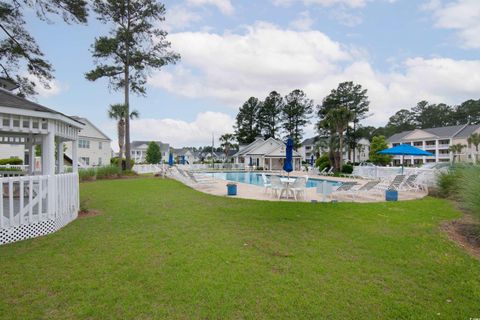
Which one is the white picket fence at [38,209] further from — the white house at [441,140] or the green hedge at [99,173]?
the white house at [441,140]

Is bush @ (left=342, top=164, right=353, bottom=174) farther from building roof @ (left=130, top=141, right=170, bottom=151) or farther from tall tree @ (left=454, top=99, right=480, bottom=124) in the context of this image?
tall tree @ (left=454, top=99, right=480, bottom=124)

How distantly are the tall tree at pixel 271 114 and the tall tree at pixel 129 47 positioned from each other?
34.1m

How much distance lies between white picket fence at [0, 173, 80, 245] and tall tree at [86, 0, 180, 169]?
804 inches

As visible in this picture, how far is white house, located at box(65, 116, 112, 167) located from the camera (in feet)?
115

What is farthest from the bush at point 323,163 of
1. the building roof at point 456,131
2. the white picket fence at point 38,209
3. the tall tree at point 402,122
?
the tall tree at point 402,122

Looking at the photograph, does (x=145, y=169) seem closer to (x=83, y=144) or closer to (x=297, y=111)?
(x=83, y=144)

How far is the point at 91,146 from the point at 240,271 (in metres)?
38.0

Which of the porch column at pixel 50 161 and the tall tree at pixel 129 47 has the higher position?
the tall tree at pixel 129 47

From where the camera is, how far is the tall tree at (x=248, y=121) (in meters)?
61.9

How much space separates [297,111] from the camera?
56.4 meters

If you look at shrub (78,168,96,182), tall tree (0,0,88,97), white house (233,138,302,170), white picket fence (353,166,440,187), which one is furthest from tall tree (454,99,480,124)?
tall tree (0,0,88,97)

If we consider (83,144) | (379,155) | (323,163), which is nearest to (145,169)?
(83,144)

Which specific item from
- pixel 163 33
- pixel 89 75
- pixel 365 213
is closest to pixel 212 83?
pixel 163 33

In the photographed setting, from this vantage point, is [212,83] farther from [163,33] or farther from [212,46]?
[212,46]
